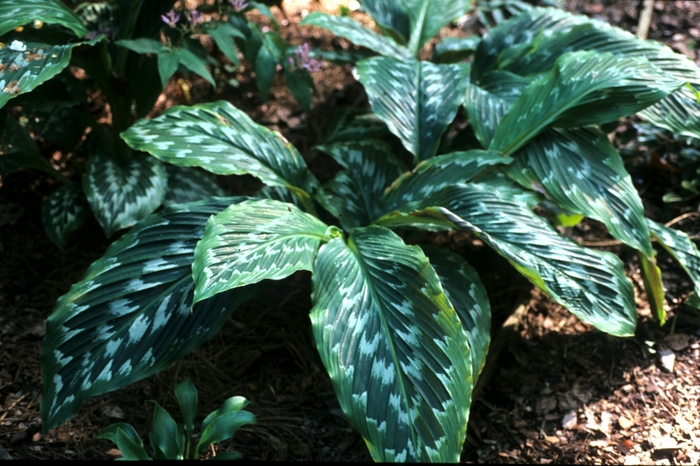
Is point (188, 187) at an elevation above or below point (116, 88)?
below

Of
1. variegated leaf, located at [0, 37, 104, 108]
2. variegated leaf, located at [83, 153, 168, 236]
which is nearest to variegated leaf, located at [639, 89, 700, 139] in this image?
variegated leaf, located at [83, 153, 168, 236]

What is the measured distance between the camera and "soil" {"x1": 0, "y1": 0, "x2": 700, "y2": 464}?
1900mm

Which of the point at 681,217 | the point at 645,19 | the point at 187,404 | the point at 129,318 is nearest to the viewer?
the point at 187,404

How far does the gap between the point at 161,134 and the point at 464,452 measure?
143 cm

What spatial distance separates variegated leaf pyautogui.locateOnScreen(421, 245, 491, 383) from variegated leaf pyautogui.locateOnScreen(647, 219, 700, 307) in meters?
0.72

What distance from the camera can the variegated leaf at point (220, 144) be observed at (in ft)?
6.29

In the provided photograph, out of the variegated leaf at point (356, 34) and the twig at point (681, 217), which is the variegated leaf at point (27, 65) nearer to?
the variegated leaf at point (356, 34)

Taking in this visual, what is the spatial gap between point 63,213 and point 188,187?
0.46m

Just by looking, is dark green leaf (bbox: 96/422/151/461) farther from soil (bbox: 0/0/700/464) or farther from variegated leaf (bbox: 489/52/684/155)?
variegated leaf (bbox: 489/52/684/155)

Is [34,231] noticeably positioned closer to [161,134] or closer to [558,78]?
[161,134]

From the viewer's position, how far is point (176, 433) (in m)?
1.58

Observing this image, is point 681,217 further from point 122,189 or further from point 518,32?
point 122,189

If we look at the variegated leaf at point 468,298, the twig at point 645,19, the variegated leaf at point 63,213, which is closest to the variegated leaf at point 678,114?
the variegated leaf at point 468,298

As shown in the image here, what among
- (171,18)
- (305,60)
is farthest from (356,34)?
(171,18)
